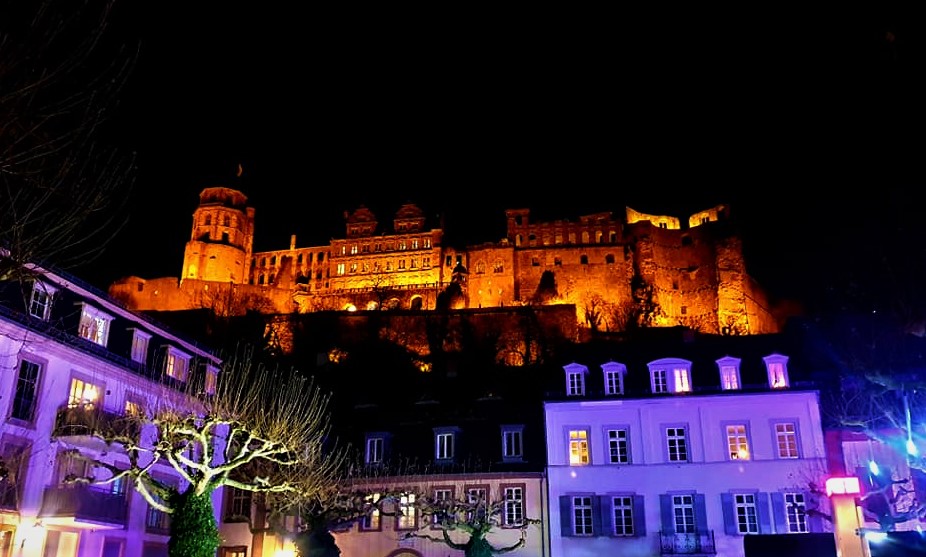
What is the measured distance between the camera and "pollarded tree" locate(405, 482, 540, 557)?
2864 cm

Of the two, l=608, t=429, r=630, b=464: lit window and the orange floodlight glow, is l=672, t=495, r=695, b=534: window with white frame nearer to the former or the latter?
l=608, t=429, r=630, b=464: lit window

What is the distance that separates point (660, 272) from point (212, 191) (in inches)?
2658

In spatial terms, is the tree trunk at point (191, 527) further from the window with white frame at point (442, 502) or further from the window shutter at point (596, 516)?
the window shutter at point (596, 516)

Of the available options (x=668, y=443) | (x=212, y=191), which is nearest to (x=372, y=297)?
(x=212, y=191)

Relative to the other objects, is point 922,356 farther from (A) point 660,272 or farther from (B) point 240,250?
(B) point 240,250

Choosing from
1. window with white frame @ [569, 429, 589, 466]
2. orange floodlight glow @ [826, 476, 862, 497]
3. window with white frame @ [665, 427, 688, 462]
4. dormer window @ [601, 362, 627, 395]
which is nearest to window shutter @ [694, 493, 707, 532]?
window with white frame @ [665, 427, 688, 462]

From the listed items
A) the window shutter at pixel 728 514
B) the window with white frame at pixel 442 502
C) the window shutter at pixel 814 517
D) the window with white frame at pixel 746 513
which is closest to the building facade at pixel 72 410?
the window with white frame at pixel 442 502

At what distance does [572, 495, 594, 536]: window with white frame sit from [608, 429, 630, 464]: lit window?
80.1 inches

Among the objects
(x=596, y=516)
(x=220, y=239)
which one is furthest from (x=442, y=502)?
(x=220, y=239)

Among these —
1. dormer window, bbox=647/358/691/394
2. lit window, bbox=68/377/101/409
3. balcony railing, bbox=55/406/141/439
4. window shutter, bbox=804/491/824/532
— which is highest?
dormer window, bbox=647/358/691/394

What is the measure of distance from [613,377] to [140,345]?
20.0 meters

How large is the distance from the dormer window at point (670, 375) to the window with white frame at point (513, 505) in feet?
24.2

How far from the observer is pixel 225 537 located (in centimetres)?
3534

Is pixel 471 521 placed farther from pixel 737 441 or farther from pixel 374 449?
pixel 737 441
